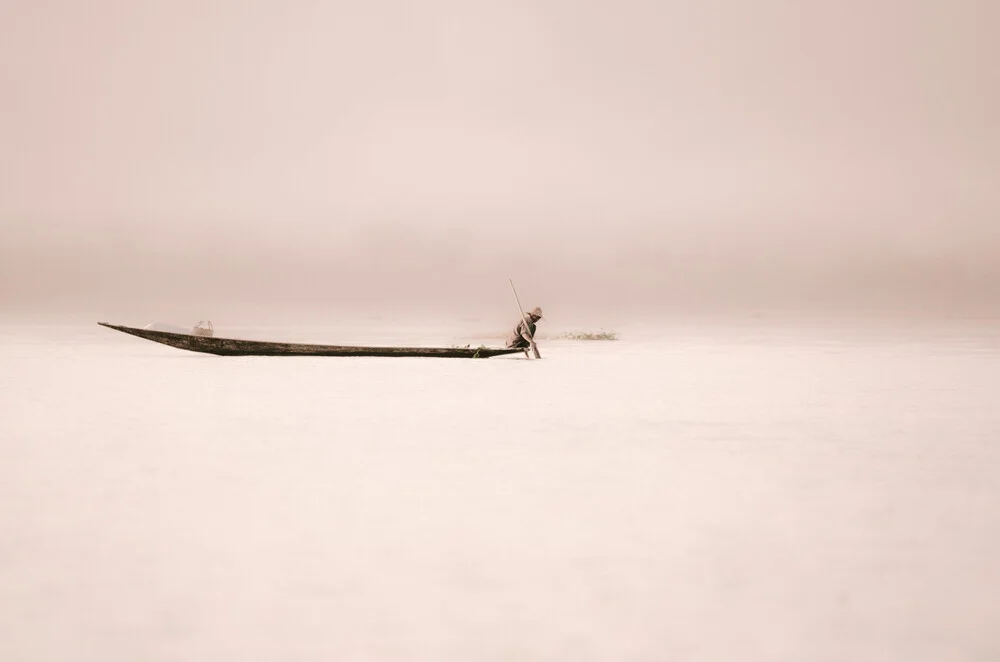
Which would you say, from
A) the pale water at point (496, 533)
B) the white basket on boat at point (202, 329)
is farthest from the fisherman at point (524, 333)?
the pale water at point (496, 533)

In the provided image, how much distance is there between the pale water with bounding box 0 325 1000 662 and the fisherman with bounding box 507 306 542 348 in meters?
9.58

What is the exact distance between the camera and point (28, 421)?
10.1 metres

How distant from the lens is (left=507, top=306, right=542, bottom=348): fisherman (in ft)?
69.7

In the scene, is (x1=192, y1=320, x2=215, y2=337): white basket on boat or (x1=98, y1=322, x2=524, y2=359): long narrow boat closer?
(x1=98, y1=322, x2=524, y2=359): long narrow boat

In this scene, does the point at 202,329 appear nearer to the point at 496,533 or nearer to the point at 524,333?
the point at 524,333

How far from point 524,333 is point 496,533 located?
53.6 ft

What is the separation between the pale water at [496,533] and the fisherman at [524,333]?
9.58 m

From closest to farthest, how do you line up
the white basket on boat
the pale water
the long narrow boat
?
the pale water < the long narrow boat < the white basket on boat

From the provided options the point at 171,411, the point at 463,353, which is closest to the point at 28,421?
the point at 171,411

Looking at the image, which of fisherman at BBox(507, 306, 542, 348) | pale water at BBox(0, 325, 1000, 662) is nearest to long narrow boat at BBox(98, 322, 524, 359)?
fisherman at BBox(507, 306, 542, 348)

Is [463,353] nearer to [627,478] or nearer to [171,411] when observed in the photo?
[171,411]

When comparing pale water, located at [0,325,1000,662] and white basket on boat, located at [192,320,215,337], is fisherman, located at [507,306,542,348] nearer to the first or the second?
white basket on boat, located at [192,320,215,337]

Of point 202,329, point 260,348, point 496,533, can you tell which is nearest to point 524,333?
point 260,348

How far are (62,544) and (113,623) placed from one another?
1.51 meters
